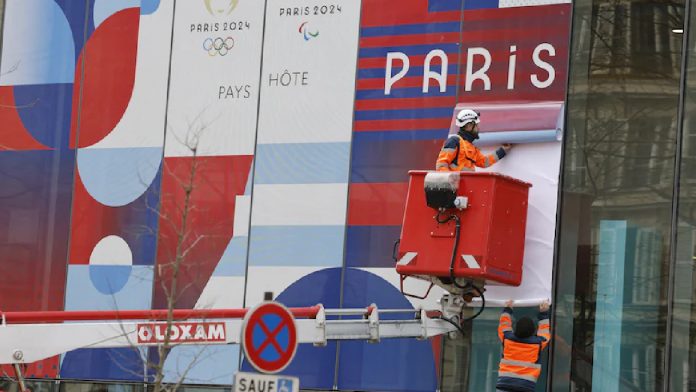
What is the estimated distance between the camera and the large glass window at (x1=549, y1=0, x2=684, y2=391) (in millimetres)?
14828

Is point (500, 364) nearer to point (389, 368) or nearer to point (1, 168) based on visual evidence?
point (389, 368)

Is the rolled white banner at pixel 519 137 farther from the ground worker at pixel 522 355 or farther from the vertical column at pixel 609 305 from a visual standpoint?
the ground worker at pixel 522 355

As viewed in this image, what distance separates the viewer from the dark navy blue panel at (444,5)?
16.1 metres

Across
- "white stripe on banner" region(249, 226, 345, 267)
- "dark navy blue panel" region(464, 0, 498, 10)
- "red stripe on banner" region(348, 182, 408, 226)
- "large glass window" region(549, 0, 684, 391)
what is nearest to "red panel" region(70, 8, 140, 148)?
"white stripe on banner" region(249, 226, 345, 267)

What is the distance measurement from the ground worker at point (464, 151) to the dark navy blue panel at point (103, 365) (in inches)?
196

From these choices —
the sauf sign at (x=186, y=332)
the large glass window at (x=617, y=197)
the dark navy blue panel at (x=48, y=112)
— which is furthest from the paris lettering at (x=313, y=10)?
the sauf sign at (x=186, y=332)

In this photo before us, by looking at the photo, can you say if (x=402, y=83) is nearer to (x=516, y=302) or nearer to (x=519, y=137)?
(x=519, y=137)

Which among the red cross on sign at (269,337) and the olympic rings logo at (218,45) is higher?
the olympic rings logo at (218,45)

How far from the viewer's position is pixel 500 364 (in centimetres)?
1470

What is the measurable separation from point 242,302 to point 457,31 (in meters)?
4.10

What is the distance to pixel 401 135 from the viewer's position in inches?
640

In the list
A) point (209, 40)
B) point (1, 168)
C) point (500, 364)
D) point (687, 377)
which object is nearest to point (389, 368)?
point (500, 364)

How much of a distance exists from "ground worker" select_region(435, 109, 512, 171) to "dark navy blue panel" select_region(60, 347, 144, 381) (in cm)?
497

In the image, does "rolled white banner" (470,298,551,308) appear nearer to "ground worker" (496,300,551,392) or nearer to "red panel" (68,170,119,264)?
"ground worker" (496,300,551,392)
